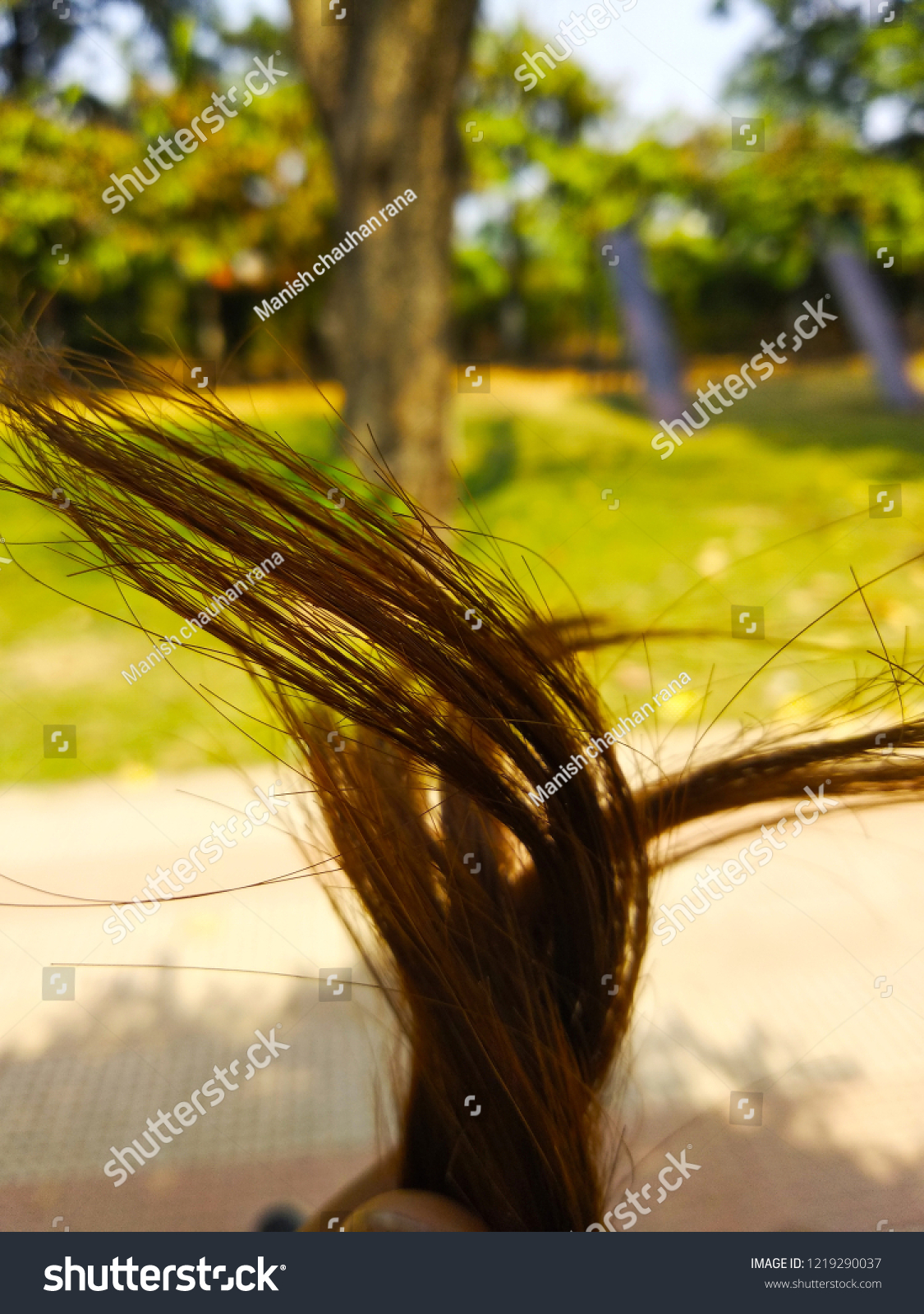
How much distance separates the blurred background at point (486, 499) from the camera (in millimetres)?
2127

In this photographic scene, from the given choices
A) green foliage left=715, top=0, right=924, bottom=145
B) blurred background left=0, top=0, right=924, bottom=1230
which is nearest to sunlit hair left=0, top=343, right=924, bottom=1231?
blurred background left=0, top=0, right=924, bottom=1230

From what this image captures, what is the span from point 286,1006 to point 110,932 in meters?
0.68

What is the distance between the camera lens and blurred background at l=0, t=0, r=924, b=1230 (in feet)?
6.98

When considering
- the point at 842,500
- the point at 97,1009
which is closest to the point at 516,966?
the point at 97,1009

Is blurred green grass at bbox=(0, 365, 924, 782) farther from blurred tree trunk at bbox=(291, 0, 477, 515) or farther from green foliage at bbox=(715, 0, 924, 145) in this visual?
green foliage at bbox=(715, 0, 924, 145)

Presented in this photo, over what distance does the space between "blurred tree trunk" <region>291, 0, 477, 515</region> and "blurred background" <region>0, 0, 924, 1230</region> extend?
20 millimetres

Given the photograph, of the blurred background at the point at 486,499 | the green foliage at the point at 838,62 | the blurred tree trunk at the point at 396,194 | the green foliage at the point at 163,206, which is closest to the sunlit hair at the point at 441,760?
the blurred background at the point at 486,499

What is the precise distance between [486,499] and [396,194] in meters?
3.00

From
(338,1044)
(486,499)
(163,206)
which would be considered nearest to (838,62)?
(486,499)

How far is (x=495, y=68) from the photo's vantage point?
10.4 meters

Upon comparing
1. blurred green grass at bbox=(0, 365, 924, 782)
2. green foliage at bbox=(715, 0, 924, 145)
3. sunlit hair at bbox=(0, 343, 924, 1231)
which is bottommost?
sunlit hair at bbox=(0, 343, 924, 1231)

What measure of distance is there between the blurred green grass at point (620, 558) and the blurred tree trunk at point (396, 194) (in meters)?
0.55

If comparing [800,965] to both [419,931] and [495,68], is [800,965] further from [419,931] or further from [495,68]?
[495,68]

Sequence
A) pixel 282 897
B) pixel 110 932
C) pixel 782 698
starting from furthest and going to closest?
pixel 782 698, pixel 282 897, pixel 110 932
